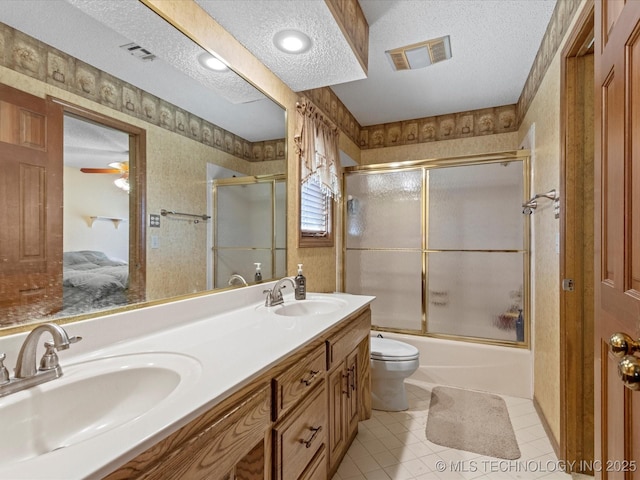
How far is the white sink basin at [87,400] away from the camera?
2.18 feet

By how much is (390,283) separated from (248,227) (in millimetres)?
1702

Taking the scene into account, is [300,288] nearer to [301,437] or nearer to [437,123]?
[301,437]

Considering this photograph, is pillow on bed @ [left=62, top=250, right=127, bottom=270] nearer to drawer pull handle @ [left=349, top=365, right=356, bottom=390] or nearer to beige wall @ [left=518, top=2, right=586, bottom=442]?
drawer pull handle @ [left=349, top=365, right=356, bottom=390]

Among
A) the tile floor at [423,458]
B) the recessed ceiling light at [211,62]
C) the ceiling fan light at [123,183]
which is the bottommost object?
the tile floor at [423,458]

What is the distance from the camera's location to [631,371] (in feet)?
2.03

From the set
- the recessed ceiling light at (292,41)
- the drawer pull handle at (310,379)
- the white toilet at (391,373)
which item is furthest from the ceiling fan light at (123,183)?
the white toilet at (391,373)

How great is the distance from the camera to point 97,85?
3.30 ft

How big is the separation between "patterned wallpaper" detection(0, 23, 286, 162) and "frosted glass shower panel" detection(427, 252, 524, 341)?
6.91ft

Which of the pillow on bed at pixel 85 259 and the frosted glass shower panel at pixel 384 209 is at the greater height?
the frosted glass shower panel at pixel 384 209

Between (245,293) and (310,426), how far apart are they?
0.72 meters

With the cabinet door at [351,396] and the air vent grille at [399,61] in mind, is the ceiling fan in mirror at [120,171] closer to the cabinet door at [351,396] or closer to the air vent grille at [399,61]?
the cabinet door at [351,396]

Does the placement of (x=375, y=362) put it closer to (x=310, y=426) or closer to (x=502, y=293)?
(x=310, y=426)

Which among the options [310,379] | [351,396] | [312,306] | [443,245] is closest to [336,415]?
[351,396]

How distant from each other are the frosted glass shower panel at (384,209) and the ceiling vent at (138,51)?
2172 mm
